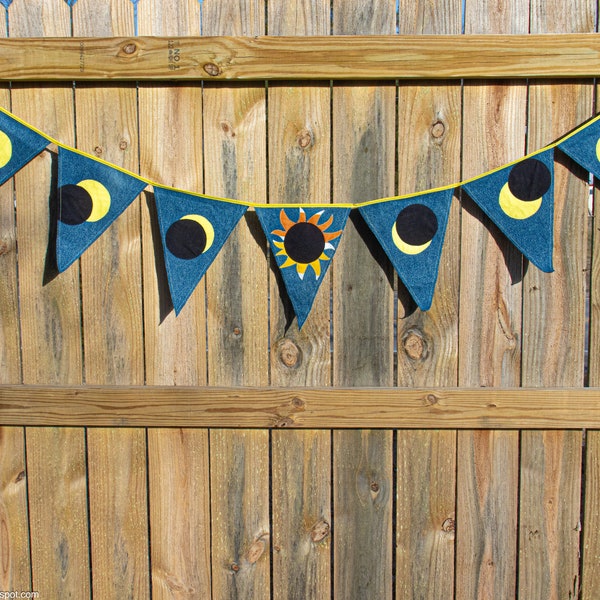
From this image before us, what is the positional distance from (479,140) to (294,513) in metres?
1.23

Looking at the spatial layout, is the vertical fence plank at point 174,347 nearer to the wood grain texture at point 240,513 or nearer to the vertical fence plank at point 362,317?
the wood grain texture at point 240,513

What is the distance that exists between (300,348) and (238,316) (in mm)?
206

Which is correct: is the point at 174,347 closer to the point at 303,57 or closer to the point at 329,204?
the point at 329,204

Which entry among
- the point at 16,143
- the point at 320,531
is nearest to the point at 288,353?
the point at 320,531

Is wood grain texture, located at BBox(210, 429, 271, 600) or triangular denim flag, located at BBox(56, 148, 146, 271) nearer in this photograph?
triangular denim flag, located at BBox(56, 148, 146, 271)

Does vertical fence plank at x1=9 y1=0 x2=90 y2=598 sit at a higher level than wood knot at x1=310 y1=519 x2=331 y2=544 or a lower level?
higher

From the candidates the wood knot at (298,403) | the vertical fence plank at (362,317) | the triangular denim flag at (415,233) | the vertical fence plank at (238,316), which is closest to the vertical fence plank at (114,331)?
the vertical fence plank at (238,316)

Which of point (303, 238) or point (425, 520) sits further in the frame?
point (425, 520)

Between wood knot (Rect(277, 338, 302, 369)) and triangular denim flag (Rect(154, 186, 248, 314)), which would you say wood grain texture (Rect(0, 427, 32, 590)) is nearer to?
→ triangular denim flag (Rect(154, 186, 248, 314))

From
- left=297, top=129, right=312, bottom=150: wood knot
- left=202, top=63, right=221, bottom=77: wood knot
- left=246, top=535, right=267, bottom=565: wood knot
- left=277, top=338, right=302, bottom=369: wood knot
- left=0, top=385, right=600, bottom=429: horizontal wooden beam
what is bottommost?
left=246, top=535, right=267, bottom=565: wood knot

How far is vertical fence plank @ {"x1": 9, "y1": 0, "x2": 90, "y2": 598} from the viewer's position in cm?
155

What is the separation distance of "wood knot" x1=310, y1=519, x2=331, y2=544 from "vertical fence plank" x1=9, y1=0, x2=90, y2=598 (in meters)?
0.71

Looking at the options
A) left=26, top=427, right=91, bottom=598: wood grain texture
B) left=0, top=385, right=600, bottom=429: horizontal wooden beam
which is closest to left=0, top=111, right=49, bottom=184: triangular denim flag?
left=0, top=385, right=600, bottom=429: horizontal wooden beam

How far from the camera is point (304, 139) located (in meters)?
1.54
